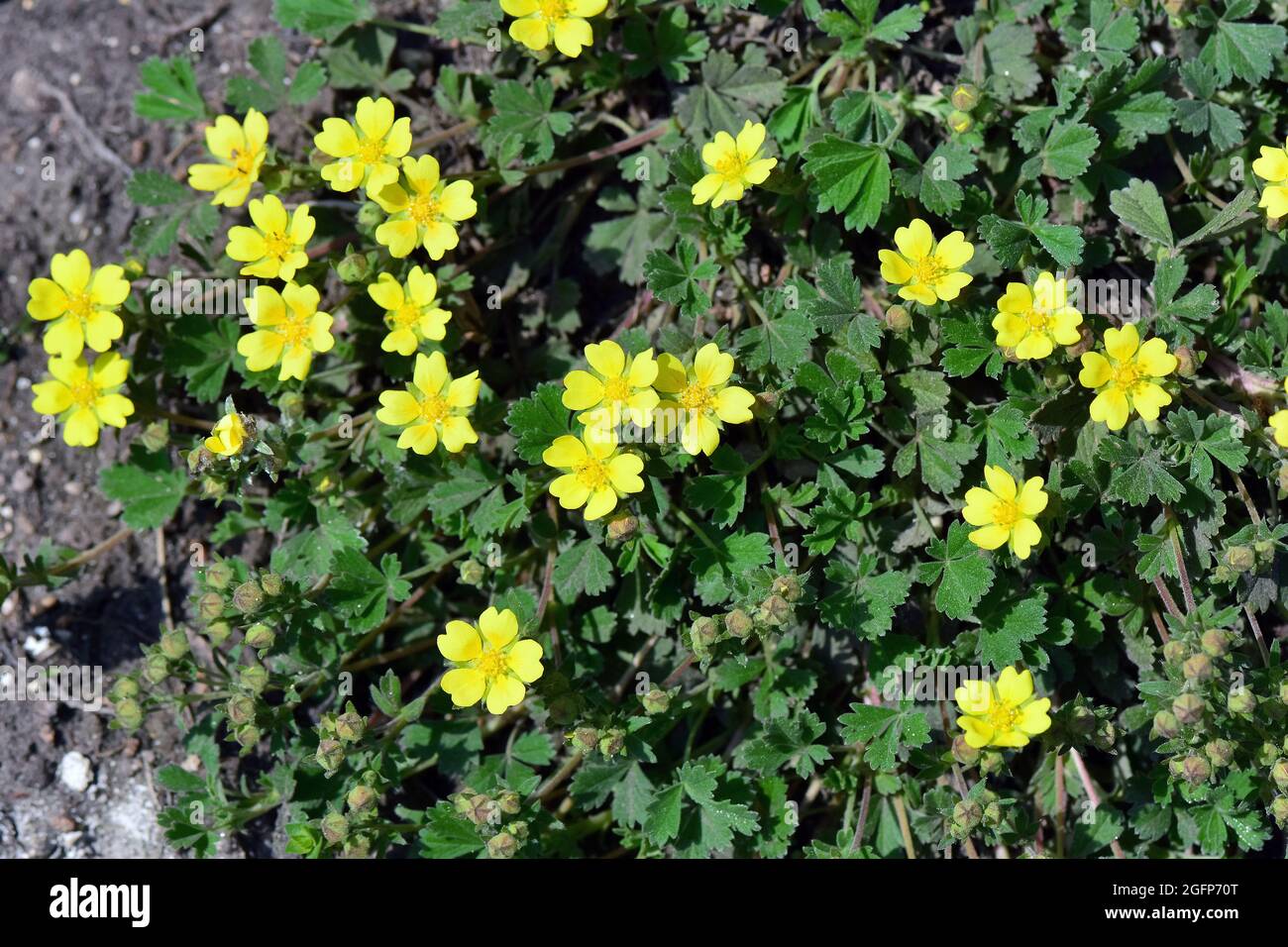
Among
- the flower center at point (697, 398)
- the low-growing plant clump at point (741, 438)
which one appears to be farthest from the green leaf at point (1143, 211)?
the flower center at point (697, 398)

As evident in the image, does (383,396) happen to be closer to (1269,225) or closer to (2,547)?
(2,547)

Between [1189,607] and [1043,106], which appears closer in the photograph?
[1189,607]

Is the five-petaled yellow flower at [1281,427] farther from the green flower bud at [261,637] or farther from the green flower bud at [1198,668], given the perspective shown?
the green flower bud at [261,637]

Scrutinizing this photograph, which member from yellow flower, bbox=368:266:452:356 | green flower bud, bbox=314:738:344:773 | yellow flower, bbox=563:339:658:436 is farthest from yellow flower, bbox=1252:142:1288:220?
green flower bud, bbox=314:738:344:773

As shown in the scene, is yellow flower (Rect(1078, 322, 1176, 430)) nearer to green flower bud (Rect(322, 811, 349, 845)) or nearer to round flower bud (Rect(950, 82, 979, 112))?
round flower bud (Rect(950, 82, 979, 112))

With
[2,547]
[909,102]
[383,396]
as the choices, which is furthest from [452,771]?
[909,102]
